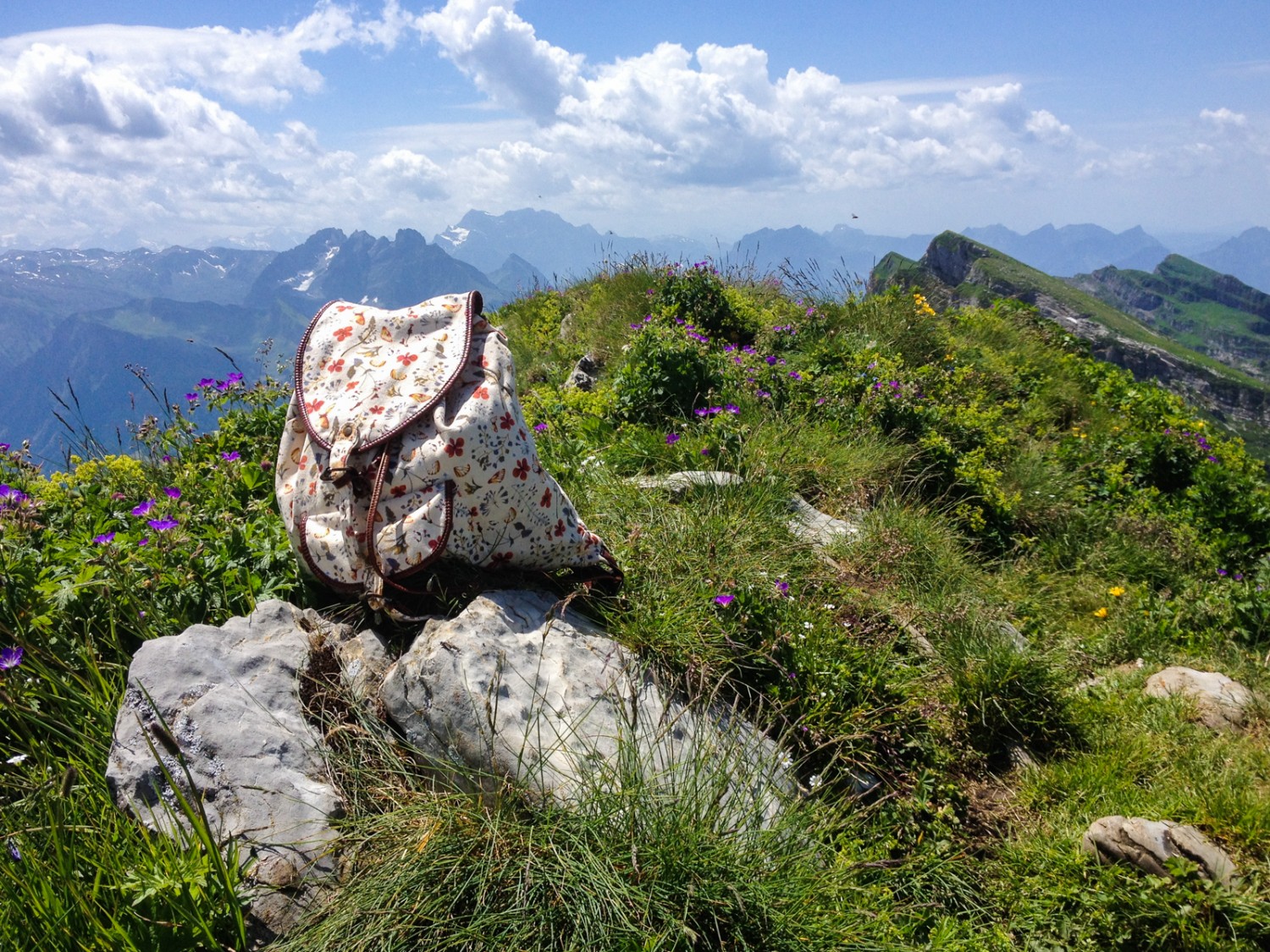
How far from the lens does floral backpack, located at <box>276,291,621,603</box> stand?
2.76 metres

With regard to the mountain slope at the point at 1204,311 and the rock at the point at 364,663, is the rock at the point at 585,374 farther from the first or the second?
the mountain slope at the point at 1204,311

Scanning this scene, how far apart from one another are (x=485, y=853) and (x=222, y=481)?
9.33ft

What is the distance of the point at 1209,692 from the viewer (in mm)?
3811

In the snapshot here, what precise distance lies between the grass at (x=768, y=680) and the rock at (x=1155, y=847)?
78 millimetres

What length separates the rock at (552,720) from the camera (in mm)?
2299

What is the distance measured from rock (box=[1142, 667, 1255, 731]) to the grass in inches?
4.3

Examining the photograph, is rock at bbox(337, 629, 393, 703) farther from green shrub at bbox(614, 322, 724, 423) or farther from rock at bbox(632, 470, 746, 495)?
green shrub at bbox(614, 322, 724, 423)

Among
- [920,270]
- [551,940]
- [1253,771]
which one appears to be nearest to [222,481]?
[551,940]

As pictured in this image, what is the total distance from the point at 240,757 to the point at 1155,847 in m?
3.35

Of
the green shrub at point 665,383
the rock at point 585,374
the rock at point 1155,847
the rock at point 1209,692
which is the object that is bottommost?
the rock at point 1209,692

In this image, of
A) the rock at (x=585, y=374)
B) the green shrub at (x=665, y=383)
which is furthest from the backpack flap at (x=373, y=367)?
the rock at (x=585, y=374)

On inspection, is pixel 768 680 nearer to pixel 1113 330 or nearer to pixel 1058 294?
pixel 1113 330

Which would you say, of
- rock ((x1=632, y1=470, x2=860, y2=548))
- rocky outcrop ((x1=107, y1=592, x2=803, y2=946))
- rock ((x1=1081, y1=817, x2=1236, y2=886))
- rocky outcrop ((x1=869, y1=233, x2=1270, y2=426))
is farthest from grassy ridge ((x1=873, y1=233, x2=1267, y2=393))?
rocky outcrop ((x1=107, y1=592, x2=803, y2=946))

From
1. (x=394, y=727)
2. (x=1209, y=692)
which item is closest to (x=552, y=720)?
(x=394, y=727)
